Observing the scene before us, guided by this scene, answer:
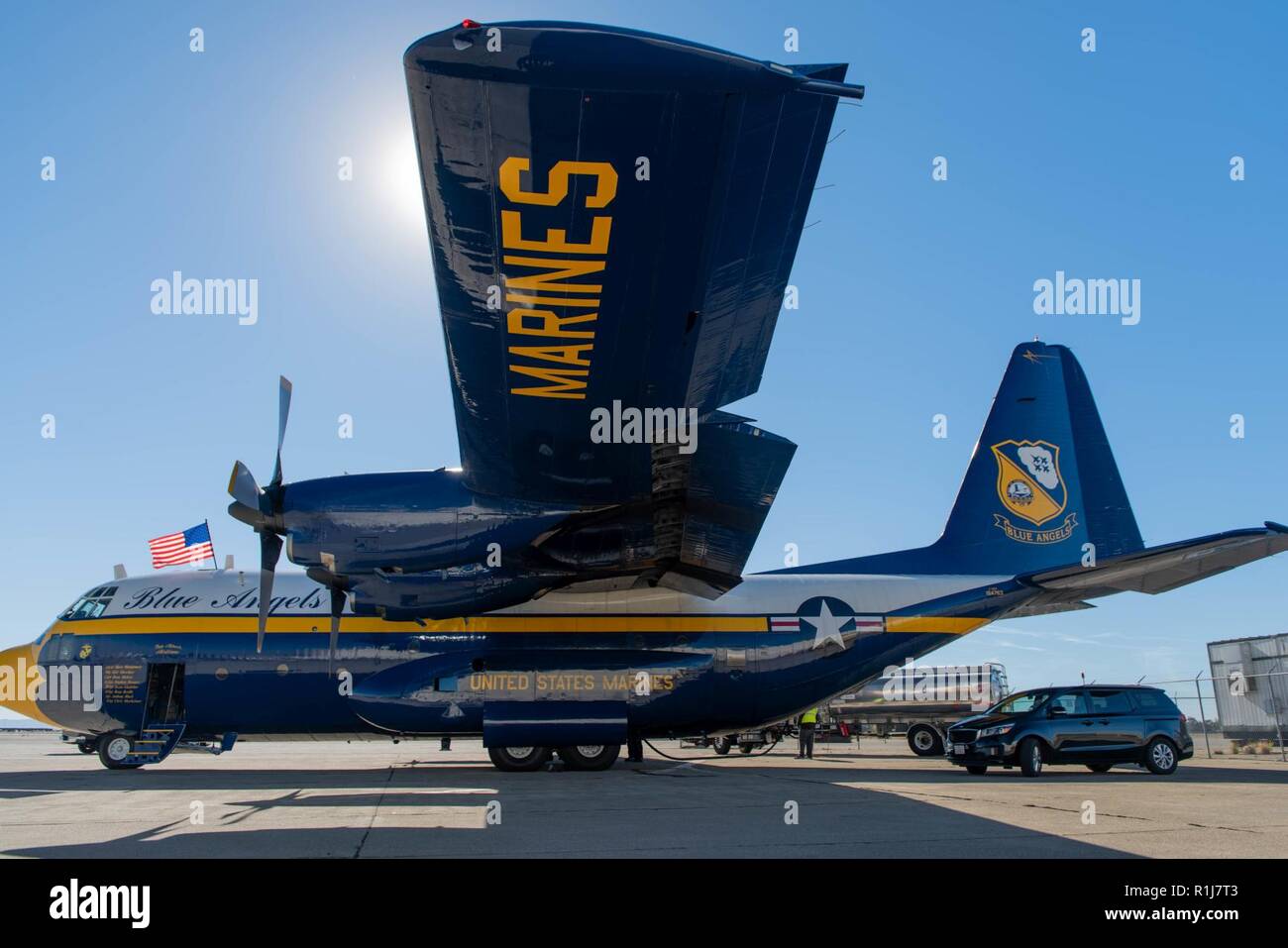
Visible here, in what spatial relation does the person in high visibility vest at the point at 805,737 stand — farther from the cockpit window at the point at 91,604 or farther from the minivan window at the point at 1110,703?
the cockpit window at the point at 91,604

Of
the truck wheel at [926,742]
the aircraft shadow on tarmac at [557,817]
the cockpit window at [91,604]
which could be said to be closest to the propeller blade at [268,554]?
the aircraft shadow on tarmac at [557,817]

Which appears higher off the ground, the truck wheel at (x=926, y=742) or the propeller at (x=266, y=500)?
the propeller at (x=266, y=500)

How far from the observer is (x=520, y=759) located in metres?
17.2

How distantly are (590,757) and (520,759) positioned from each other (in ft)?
4.30

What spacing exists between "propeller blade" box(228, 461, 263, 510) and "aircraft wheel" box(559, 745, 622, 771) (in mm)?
7697

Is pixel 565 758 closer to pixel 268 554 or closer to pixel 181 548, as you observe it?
pixel 268 554

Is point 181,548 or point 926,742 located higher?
point 181,548

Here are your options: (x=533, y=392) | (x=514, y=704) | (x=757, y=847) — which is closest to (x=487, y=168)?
(x=533, y=392)

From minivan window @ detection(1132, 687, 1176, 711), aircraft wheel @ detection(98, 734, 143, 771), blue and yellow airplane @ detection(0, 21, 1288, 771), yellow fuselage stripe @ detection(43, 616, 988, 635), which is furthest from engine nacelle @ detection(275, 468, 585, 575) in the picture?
minivan window @ detection(1132, 687, 1176, 711)

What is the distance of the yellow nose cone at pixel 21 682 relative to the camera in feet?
56.9

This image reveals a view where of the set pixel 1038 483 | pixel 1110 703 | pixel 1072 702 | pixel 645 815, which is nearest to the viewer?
pixel 645 815

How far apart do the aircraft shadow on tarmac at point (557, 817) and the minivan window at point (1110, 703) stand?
3.74ft

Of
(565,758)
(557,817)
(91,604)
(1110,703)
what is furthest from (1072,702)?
(91,604)
